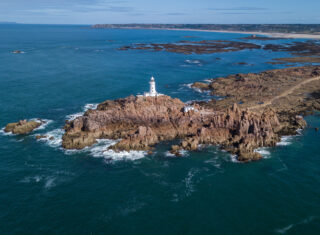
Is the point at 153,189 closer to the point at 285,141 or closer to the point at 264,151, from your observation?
the point at 264,151

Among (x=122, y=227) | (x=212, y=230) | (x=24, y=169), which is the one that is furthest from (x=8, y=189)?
(x=212, y=230)

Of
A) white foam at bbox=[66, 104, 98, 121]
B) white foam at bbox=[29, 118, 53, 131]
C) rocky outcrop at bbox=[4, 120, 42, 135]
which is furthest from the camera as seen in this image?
white foam at bbox=[66, 104, 98, 121]

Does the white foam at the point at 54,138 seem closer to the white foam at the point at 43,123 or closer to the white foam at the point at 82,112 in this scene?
the white foam at the point at 43,123

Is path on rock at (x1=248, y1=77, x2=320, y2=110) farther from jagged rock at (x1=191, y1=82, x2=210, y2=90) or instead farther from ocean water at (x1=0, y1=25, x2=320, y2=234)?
jagged rock at (x1=191, y1=82, x2=210, y2=90)

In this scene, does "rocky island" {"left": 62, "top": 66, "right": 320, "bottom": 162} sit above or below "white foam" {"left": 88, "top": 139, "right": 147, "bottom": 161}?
above

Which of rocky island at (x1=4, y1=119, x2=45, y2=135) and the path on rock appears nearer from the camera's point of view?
rocky island at (x1=4, y1=119, x2=45, y2=135)

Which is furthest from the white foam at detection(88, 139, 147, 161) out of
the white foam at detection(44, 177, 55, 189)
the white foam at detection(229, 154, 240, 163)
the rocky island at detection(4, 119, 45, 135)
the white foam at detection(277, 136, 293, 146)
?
the white foam at detection(277, 136, 293, 146)
